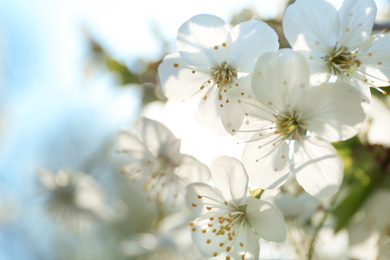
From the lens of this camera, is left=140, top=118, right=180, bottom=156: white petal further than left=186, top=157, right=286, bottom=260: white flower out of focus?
Yes

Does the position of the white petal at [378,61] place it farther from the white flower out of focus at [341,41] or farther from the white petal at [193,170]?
the white petal at [193,170]

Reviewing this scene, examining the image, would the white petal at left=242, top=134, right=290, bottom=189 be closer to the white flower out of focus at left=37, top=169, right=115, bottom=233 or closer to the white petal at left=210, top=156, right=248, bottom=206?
the white petal at left=210, top=156, right=248, bottom=206

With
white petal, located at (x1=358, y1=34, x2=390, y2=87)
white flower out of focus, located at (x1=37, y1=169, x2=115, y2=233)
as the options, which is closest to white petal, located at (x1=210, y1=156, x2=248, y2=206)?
white petal, located at (x1=358, y1=34, x2=390, y2=87)

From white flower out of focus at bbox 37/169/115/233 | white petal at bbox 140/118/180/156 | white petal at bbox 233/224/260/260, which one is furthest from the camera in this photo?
white flower out of focus at bbox 37/169/115/233

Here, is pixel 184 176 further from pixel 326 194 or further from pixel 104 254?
pixel 104 254

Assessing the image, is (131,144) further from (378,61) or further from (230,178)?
(378,61)

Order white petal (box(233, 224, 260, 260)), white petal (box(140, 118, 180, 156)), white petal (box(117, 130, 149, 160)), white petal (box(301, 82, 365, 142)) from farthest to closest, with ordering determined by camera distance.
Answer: white petal (box(117, 130, 149, 160))
white petal (box(140, 118, 180, 156))
white petal (box(233, 224, 260, 260))
white petal (box(301, 82, 365, 142))

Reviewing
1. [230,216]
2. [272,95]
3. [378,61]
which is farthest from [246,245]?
[378,61]

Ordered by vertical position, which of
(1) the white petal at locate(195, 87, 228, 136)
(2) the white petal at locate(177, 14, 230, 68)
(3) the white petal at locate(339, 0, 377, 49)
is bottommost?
(1) the white petal at locate(195, 87, 228, 136)

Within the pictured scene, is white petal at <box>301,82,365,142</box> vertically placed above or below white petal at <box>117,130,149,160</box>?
below
